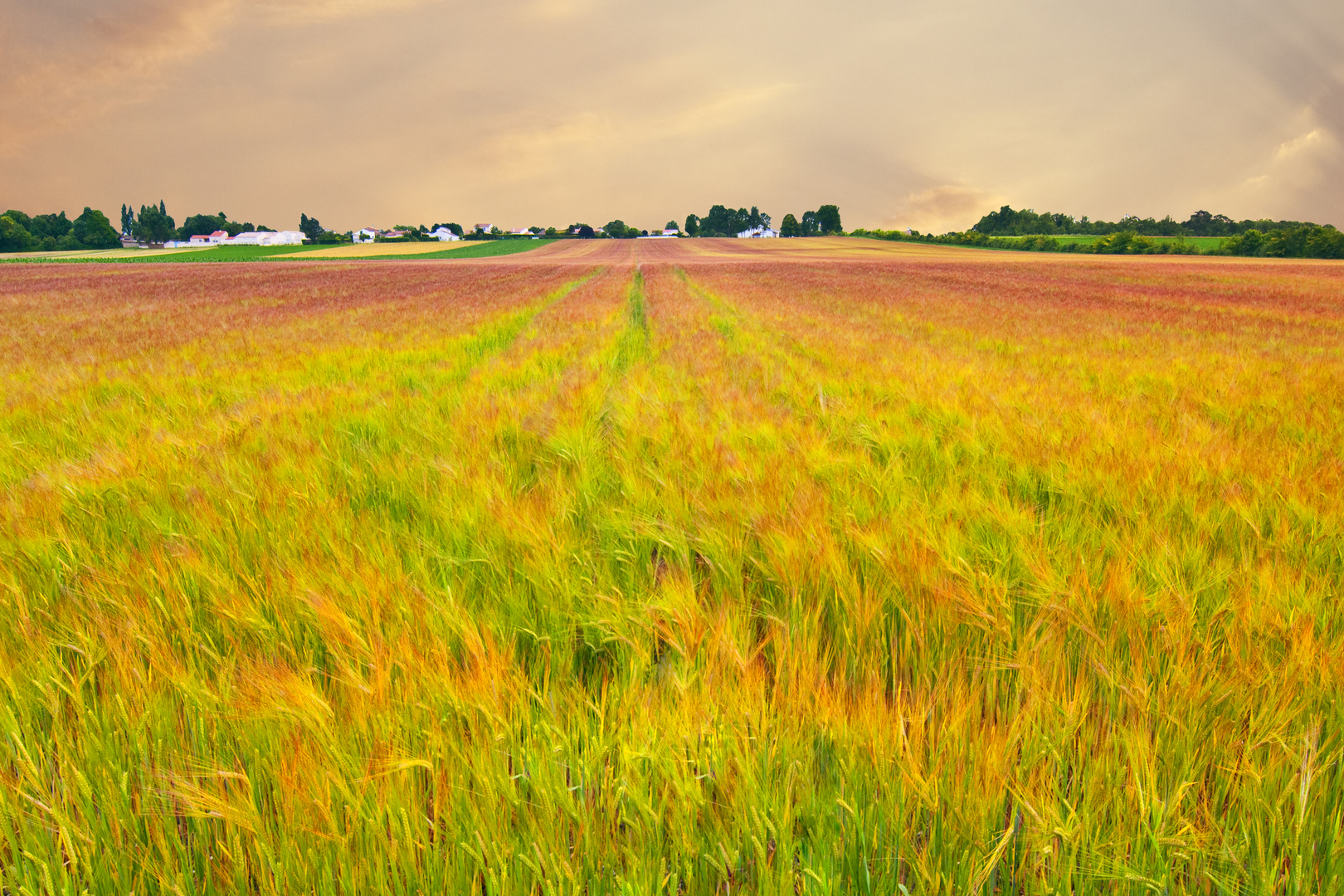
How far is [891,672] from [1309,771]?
67 centimetres

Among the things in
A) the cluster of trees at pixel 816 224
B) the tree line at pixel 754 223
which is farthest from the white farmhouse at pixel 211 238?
the cluster of trees at pixel 816 224

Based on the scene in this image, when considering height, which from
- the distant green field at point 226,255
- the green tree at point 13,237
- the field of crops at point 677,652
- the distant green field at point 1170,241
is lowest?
the field of crops at point 677,652

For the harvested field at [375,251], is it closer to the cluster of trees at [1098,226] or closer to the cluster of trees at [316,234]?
the cluster of trees at [316,234]

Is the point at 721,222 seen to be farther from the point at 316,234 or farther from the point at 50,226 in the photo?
the point at 50,226

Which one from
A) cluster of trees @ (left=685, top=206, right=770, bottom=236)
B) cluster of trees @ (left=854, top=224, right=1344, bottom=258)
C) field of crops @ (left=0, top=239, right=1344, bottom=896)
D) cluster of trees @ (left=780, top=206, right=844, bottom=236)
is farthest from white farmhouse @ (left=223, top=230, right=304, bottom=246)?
field of crops @ (left=0, top=239, right=1344, bottom=896)

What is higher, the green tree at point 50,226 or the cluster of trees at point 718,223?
the cluster of trees at point 718,223

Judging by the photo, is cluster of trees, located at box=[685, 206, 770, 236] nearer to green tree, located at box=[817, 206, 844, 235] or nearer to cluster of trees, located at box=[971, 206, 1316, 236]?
green tree, located at box=[817, 206, 844, 235]

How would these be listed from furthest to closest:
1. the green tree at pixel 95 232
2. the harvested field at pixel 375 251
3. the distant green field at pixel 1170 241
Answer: the green tree at pixel 95 232
the distant green field at pixel 1170 241
the harvested field at pixel 375 251

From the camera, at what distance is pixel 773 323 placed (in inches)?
371

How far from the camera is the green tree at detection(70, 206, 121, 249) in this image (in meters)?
100

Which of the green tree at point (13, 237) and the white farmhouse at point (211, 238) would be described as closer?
the green tree at point (13, 237)

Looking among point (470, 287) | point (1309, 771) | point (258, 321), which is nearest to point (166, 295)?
point (470, 287)

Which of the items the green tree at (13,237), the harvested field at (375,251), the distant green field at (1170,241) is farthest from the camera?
the green tree at (13,237)

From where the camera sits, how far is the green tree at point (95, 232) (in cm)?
10025
